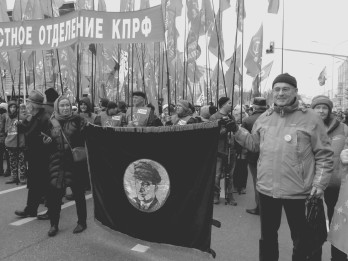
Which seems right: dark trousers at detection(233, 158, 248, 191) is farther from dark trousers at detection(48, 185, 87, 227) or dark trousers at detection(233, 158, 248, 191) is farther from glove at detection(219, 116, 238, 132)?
glove at detection(219, 116, 238, 132)

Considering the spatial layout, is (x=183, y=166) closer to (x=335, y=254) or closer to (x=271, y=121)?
(x=271, y=121)

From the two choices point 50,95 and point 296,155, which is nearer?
point 296,155

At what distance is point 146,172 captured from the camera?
11.2ft

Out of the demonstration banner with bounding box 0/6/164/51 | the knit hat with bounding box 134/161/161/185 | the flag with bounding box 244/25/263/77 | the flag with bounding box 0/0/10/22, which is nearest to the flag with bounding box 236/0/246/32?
the flag with bounding box 244/25/263/77

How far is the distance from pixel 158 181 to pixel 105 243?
1.24m

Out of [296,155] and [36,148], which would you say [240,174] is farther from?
[296,155]

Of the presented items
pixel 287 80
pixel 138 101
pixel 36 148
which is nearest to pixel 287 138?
pixel 287 80

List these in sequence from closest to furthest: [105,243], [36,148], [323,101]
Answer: [323,101] < [105,243] < [36,148]

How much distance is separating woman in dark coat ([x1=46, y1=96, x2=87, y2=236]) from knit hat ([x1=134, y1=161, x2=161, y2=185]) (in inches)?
45.6

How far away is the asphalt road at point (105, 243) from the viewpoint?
361cm

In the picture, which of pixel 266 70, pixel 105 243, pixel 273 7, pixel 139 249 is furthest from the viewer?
pixel 266 70

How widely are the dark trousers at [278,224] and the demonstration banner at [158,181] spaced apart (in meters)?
0.48

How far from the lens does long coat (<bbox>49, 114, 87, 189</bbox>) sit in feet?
13.9

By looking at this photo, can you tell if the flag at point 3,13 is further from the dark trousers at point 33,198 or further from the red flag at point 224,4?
the dark trousers at point 33,198
